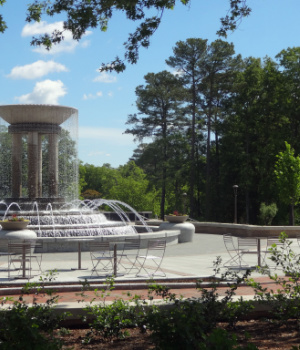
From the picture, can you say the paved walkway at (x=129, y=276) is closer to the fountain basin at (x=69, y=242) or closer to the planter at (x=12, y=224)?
the fountain basin at (x=69, y=242)

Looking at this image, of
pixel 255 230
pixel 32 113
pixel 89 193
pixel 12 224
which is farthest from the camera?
pixel 89 193

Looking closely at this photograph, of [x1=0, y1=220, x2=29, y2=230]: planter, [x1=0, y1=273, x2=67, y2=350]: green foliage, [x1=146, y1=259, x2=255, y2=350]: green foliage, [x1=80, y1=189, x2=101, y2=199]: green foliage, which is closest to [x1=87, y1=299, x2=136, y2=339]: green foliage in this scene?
[x1=146, y1=259, x2=255, y2=350]: green foliage

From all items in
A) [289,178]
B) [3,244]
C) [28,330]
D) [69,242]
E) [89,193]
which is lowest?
[69,242]

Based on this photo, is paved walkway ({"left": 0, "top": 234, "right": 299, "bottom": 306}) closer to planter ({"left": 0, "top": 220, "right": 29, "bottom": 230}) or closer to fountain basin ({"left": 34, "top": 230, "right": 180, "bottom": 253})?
fountain basin ({"left": 34, "top": 230, "right": 180, "bottom": 253})

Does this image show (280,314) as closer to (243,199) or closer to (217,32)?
(217,32)

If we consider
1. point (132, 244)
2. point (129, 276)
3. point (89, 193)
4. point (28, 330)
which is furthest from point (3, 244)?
point (89, 193)

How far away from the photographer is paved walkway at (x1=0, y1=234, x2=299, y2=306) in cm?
959

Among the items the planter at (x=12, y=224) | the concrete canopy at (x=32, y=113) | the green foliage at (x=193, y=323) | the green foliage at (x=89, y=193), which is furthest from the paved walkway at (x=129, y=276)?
the green foliage at (x=89, y=193)

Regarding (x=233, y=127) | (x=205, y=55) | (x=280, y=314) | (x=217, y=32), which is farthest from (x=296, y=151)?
(x=280, y=314)

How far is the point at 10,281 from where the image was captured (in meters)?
11.0

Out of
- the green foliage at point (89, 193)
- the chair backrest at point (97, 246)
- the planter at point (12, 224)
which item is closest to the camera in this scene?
the chair backrest at point (97, 246)

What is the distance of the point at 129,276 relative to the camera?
38.0ft

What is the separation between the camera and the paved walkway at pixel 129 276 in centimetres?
959

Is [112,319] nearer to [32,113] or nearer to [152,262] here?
[152,262]
